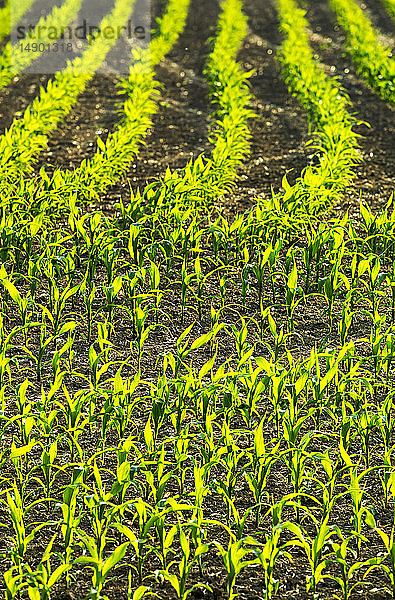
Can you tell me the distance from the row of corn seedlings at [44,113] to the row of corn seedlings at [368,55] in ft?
12.2

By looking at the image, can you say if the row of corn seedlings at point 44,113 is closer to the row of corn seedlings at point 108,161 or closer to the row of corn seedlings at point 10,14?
the row of corn seedlings at point 108,161

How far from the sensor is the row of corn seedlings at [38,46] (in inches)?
415

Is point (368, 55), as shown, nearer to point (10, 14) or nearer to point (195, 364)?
point (10, 14)

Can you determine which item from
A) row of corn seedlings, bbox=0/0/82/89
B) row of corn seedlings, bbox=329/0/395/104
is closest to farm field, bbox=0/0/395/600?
row of corn seedlings, bbox=329/0/395/104

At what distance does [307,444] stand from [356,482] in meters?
0.52

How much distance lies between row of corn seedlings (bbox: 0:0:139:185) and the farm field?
0.04 metres

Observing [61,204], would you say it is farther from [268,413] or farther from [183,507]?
[183,507]

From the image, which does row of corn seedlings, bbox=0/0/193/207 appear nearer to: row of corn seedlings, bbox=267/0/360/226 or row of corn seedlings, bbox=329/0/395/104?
row of corn seedlings, bbox=267/0/360/226

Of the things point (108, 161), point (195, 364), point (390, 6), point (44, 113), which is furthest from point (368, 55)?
point (195, 364)

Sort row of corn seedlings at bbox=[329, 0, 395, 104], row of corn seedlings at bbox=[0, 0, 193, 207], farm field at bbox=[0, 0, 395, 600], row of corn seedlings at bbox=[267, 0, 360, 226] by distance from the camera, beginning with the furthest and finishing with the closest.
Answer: row of corn seedlings at bbox=[329, 0, 395, 104], row of corn seedlings at bbox=[0, 0, 193, 207], row of corn seedlings at bbox=[267, 0, 360, 226], farm field at bbox=[0, 0, 395, 600]

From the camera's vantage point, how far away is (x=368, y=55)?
1068cm

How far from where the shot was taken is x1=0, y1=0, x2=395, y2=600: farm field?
9.04 feet

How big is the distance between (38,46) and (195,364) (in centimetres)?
967

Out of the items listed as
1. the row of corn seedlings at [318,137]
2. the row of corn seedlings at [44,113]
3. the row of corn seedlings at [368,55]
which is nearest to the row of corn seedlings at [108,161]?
the row of corn seedlings at [44,113]
